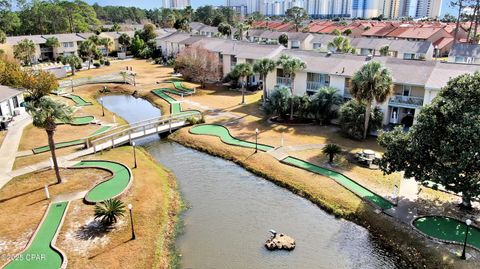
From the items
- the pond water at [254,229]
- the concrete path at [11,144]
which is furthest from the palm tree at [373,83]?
the concrete path at [11,144]

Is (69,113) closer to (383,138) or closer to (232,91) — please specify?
(383,138)

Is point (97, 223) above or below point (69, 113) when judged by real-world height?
below

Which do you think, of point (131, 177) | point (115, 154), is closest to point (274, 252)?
point (131, 177)

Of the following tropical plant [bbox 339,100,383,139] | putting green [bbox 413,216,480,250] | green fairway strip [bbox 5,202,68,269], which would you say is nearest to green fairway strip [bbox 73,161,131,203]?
green fairway strip [bbox 5,202,68,269]

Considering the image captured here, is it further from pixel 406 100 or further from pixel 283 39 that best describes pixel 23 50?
pixel 406 100

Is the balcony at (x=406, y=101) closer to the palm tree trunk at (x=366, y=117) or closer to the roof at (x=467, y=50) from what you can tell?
the palm tree trunk at (x=366, y=117)
